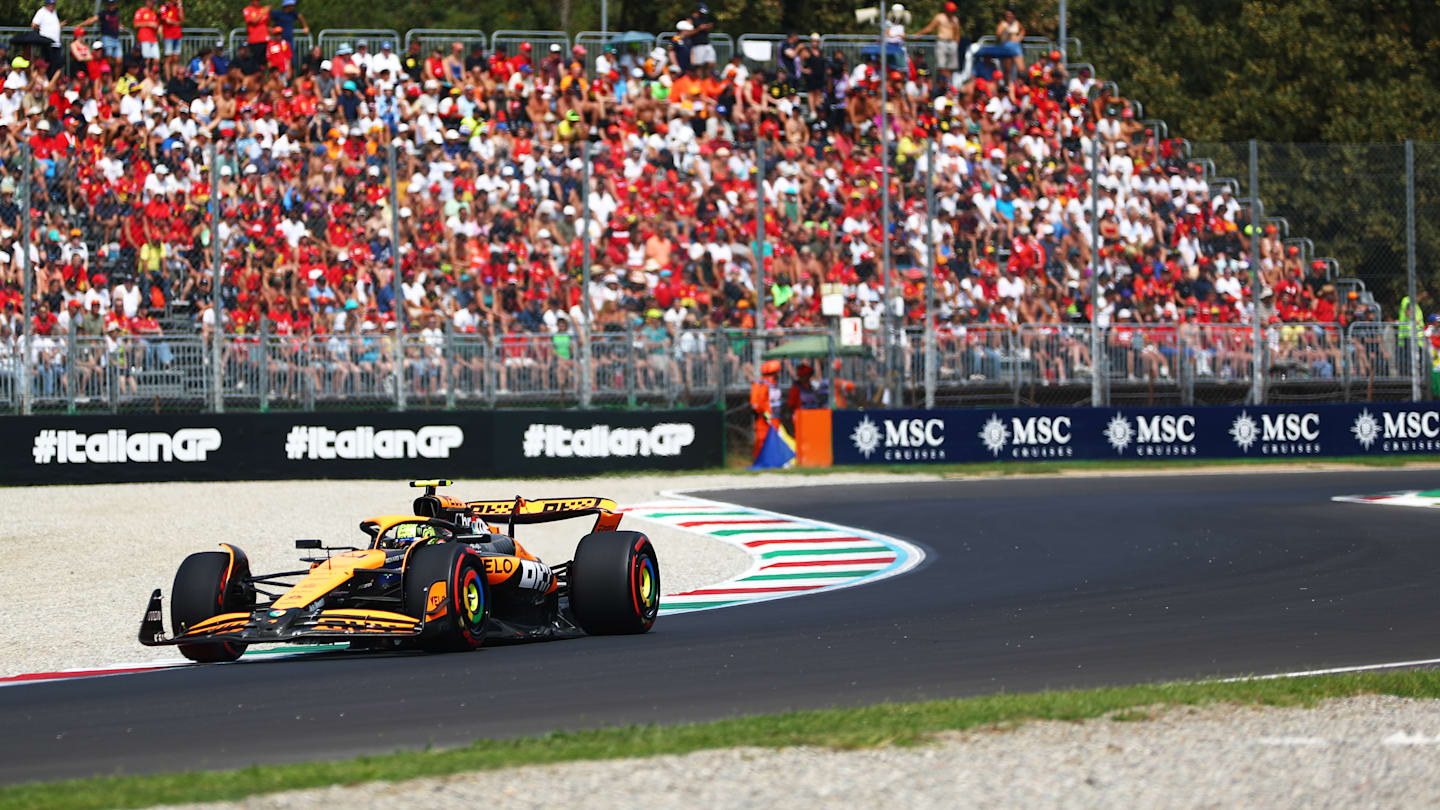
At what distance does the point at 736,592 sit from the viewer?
13.7 metres

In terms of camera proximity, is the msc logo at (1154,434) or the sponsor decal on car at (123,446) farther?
the msc logo at (1154,434)

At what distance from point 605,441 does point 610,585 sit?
14.1m

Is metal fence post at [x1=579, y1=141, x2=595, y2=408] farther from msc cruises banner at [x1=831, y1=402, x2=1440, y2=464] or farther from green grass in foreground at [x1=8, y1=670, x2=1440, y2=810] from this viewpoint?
green grass in foreground at [x1=8, y1=670, x2=1440, y2=810]

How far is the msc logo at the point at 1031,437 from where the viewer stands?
26391 mm

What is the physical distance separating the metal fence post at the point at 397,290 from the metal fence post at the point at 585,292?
7.64ft

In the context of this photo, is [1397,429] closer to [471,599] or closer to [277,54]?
[277,54]

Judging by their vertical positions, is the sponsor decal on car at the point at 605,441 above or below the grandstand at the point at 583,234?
below

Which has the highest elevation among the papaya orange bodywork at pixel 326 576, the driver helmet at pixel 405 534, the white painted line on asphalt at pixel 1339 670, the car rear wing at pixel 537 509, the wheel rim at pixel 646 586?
the car rear wing at pixel 537 509

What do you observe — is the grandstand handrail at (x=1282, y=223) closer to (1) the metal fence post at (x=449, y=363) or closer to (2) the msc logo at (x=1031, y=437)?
(2) the msc logo at (x=1031, y=437)

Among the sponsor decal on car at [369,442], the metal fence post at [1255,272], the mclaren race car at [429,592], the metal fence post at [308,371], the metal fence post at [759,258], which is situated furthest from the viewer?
the metal fence post at [1255,272]

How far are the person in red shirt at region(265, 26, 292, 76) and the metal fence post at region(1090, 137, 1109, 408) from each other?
12386 mm

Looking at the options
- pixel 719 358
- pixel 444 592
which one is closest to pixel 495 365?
pixel 719 358

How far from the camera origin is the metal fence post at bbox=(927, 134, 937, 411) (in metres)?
25.1

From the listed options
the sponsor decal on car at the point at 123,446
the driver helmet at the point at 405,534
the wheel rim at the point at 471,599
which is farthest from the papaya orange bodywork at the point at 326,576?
the sponsor decal on car at the point at 123,446
